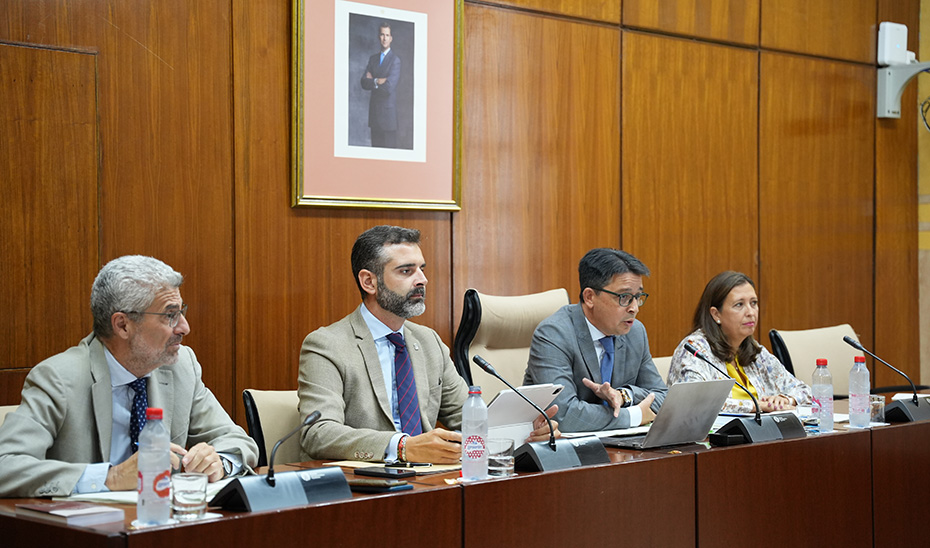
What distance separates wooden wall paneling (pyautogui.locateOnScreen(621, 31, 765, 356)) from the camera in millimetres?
5297

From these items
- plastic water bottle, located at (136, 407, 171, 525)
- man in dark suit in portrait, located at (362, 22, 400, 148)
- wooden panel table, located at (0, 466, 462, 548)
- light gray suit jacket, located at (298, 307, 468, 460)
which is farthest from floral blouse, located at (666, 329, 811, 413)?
plastic water bottle, located at (136, 407, 171, 525)

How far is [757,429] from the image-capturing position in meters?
3.09

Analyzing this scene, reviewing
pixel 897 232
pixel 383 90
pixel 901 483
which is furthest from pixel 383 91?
pixel 897 232

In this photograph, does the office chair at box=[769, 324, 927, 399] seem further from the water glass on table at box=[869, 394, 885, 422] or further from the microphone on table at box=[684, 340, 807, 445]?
the microphone on table at box=[684, 340, 807, 445]

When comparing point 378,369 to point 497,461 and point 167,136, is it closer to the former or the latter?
point 497,461

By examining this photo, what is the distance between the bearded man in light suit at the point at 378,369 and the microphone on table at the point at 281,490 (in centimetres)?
63

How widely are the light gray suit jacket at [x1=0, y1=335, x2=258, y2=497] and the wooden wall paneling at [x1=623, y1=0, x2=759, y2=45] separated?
11.0 ft

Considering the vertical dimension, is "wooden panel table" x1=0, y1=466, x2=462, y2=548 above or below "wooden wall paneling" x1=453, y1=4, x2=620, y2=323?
below

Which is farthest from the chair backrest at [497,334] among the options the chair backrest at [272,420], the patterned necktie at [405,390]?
the chair backrest at [272,420]

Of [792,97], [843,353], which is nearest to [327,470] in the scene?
[843,353]

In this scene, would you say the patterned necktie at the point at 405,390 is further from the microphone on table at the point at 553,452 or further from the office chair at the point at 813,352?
the office chair at the point at 813,352

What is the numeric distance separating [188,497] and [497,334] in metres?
2.28

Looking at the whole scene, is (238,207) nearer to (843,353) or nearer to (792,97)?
(843,353)

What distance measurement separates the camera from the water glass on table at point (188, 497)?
197cm
